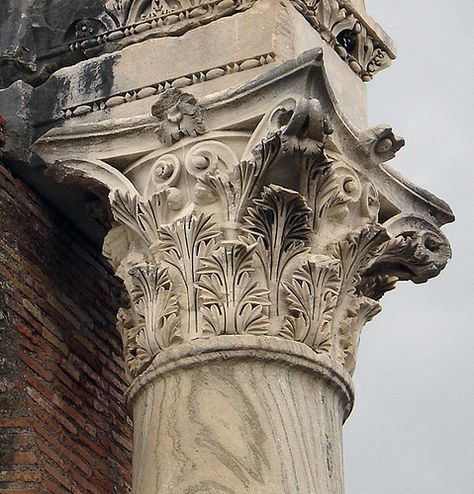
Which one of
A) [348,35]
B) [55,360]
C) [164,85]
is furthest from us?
[348,35]

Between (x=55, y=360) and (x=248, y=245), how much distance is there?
5.53ft

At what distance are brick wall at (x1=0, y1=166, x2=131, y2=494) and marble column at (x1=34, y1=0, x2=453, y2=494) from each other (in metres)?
0.66

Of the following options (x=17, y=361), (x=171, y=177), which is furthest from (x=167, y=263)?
(x=17, y=361)

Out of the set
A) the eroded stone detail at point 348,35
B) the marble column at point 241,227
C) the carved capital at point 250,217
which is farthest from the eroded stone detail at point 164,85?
the eroded stone detail at point 348,35

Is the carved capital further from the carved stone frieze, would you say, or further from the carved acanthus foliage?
the carved stone frieze

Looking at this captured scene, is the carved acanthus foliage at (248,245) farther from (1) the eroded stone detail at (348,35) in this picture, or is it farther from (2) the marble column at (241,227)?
(1) the eroded stone detail at (348,35)

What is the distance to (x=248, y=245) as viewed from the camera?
1013 cm

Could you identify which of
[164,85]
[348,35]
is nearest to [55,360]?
[164,85]

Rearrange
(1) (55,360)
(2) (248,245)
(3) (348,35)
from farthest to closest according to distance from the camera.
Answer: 1. (3) (348,35)
2. (1) (55,360)
3. (2) (248,245)

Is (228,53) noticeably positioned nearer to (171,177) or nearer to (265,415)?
(171,177)

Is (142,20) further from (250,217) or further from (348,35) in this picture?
(250,217)

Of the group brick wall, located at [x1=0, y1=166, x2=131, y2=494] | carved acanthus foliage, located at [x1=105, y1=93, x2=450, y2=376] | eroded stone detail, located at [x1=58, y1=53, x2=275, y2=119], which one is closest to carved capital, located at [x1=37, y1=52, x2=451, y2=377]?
carved acanthus foliage, located at [x1=105, y1=93, x2=450, y2=376]

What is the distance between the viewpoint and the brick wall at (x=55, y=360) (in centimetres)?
1078

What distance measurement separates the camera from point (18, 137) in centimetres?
1133
